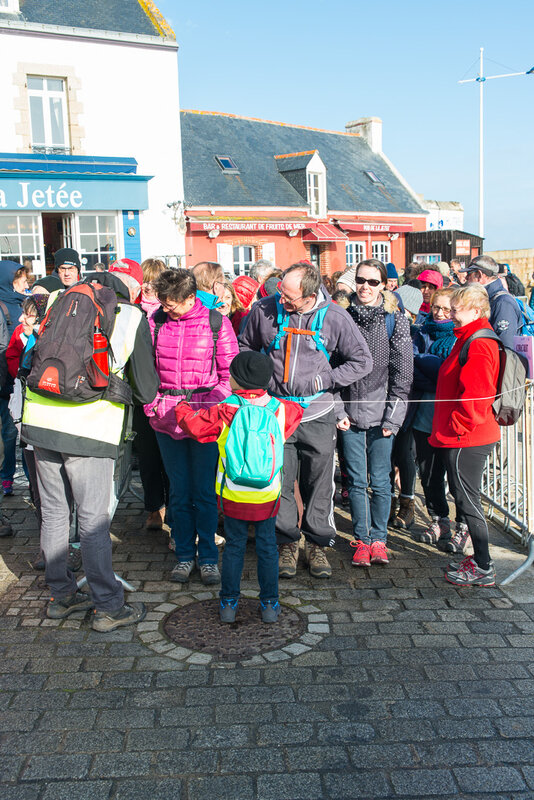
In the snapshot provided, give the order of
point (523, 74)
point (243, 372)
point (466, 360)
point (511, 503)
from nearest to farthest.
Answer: point (243, 372)
point (466, 360)
point (511, 503)
point (523, 74)

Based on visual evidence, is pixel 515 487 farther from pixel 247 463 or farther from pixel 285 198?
pixel 285 198

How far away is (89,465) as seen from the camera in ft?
13.9

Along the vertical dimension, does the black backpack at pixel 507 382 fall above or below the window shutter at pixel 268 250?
below

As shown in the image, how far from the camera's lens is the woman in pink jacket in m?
5.02

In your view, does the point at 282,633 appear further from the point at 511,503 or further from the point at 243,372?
the point at 511,503

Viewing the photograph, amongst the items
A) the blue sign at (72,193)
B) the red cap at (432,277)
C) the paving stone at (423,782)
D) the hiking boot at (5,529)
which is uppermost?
the blue sign at (72,193)

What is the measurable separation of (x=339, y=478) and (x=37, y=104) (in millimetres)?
12908

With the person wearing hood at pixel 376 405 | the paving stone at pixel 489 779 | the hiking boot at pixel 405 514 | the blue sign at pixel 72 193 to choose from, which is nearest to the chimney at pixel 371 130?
the blue sign at pixel 72 193

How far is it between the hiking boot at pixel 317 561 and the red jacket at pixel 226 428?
912 mm

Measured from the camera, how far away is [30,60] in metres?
16.3

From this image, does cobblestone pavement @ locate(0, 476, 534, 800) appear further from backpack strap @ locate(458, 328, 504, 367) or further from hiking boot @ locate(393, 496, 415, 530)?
backpack strap @ locate(458, 328, 504, 367)

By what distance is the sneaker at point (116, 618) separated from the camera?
14.3 ft

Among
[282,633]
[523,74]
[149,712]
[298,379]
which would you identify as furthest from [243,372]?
[523,74]

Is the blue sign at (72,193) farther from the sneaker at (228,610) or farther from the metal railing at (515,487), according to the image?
the sneaker at (228,610)
